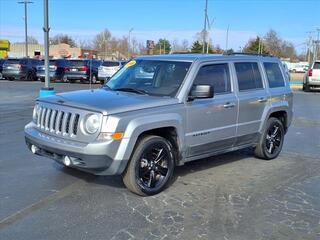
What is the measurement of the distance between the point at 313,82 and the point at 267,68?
21.4 meters

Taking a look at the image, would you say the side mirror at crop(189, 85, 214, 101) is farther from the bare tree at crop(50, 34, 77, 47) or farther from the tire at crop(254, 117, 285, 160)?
the bare tree at crop(50, 34, 77, 47)

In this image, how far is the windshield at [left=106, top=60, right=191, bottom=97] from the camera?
612 centimetres

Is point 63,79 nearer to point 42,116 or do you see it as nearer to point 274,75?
point 274,75

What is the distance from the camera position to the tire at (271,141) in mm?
7684

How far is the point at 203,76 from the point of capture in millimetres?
6355

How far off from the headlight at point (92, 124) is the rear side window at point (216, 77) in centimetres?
169

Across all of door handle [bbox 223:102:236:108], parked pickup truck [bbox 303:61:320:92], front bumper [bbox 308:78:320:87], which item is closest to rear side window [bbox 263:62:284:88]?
door handle [bbox 223:102:236:108]

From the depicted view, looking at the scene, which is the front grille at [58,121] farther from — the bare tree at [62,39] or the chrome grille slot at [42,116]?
the bare tree at [62,39]

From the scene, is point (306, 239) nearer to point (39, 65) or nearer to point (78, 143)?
point (78, 143)

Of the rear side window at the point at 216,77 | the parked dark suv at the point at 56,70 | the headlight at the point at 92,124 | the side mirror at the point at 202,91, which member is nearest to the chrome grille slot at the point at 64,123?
the headlight at the point at 92,124

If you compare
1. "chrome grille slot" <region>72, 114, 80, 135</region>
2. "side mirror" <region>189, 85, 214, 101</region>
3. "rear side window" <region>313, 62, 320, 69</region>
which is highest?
"rear side window" <region>313, 62, 320, 69</region>

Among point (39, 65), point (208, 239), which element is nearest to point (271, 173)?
point (208, 239)

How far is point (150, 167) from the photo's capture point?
568cm

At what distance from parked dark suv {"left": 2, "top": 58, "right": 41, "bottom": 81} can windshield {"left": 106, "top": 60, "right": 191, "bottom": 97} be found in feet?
92.0
